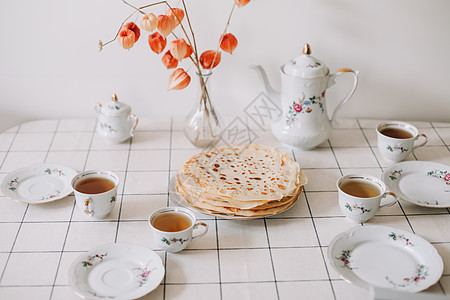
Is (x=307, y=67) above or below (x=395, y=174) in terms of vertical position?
above

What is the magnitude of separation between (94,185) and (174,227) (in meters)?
0.25

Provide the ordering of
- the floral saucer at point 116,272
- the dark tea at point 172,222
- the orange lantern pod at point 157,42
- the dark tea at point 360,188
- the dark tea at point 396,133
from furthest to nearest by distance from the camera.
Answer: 1. the dark tea at point 396,133
2. the orange lantern pod at point 157,42
3. the dark tea at point 360,188
4. the dark tea at point 172,222
5. the floral saucer at point 116,272

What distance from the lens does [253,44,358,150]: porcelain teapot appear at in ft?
4.81

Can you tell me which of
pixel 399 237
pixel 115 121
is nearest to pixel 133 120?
pixel 115 121

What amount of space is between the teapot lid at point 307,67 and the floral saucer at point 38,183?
2.27 feet

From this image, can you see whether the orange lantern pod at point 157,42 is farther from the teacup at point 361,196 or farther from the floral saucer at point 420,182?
the floral saucer at point 420,182

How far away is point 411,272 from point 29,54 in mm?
1312

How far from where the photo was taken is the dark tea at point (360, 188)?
129 cm

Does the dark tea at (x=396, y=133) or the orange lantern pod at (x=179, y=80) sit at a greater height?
the orange lantern pod at (x=179, y=80)

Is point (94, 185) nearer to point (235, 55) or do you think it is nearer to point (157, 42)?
point (157, 42)

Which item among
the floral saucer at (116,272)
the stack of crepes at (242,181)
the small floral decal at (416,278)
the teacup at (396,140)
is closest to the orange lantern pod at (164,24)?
the stack of crepes at (242,181)

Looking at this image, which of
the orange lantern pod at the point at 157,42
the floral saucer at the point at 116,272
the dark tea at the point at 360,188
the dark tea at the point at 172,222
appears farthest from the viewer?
the orange lantern pod at the point at 157,42

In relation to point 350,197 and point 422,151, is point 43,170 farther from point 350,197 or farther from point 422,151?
point 422,151

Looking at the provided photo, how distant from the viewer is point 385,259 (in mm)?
1151
